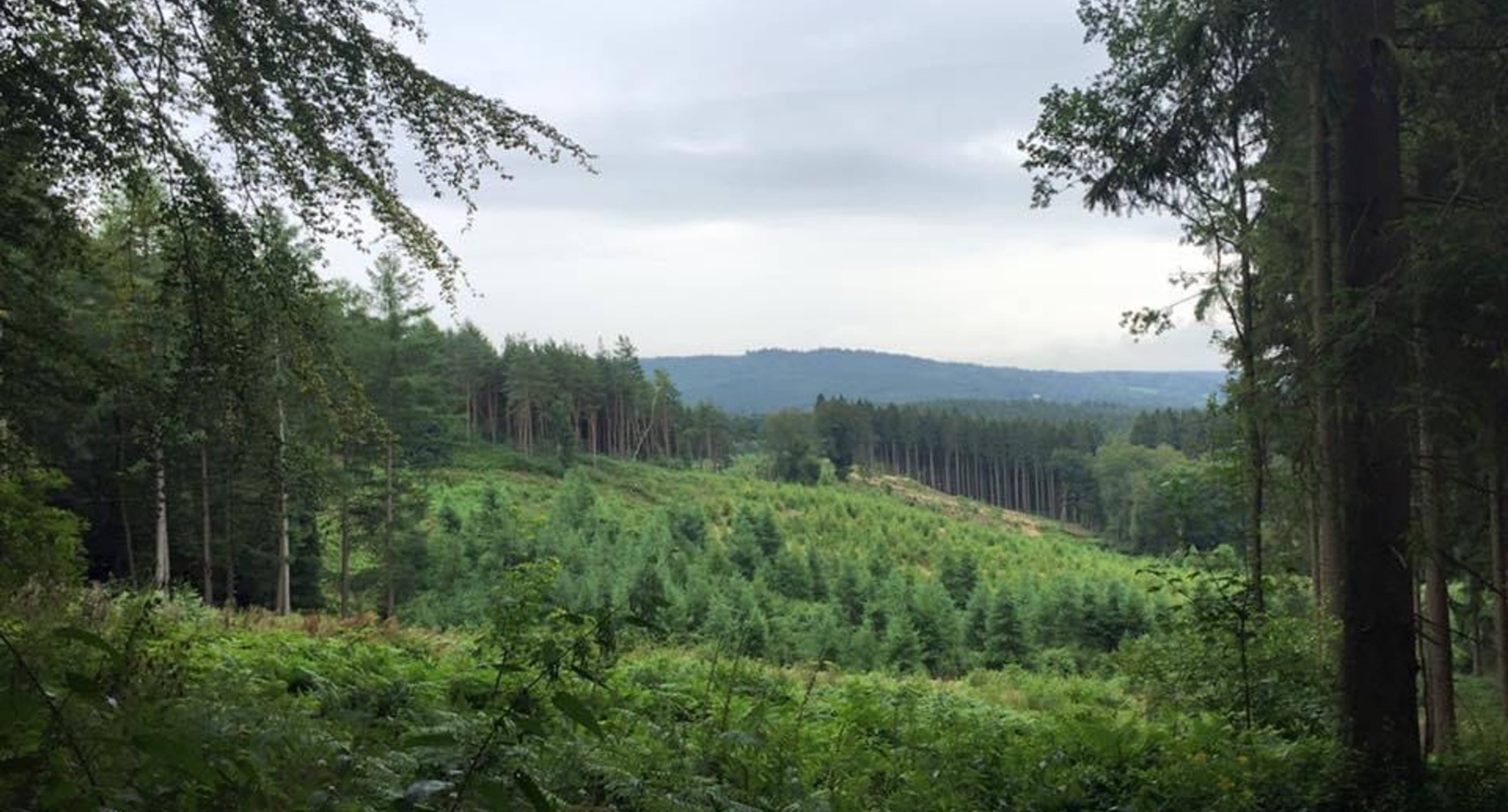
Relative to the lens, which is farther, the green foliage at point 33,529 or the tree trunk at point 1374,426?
the tree trunk at point 1374,426

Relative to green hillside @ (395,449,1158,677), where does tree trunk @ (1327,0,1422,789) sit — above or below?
above

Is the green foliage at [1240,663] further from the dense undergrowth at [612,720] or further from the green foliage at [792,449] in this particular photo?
the green foliage at [792,449]

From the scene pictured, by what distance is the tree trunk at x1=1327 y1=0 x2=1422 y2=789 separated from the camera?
5.16 metres

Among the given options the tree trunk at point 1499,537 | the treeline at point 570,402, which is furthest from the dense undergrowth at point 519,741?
the treeline at point 570,402

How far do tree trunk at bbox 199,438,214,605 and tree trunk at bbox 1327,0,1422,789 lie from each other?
6901 mm

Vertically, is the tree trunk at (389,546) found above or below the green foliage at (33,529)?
below

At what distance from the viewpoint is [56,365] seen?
4652 mm

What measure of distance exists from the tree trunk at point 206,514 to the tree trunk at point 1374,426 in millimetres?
6901

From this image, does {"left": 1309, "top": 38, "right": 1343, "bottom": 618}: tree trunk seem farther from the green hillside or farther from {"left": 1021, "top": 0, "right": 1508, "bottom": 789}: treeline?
the green hillside

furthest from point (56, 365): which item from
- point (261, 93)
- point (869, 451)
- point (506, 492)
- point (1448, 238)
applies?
point (869, 451)

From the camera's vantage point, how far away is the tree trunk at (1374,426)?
5156 mm

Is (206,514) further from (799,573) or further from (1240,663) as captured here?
(799,573)

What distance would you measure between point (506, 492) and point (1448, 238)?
4343 cm

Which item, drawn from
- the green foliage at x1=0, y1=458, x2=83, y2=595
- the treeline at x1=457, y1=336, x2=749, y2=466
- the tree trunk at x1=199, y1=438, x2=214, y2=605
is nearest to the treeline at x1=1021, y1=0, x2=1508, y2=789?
the tree trunk at x1=199, y1=438, x2=214, y2=605
